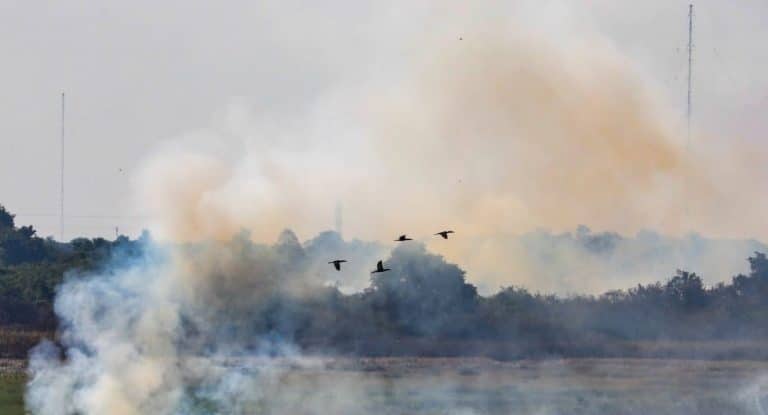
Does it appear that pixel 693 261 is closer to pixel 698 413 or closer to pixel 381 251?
pixel 381 251

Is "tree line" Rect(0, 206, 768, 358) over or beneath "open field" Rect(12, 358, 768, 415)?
over

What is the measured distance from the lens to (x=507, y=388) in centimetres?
10769

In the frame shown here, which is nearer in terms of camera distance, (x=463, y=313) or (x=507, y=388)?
(x=507, y=388)

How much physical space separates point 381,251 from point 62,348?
37.8 metres

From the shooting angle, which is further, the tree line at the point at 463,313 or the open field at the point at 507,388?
the tree line at the point at 463,313

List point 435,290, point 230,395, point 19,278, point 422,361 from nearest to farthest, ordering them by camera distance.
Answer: point 230,395 < point 422,361 < point 435,290 < point 19,278

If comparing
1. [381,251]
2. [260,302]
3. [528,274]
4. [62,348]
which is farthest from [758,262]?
[62,348]

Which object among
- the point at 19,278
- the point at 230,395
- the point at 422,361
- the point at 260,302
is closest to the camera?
the point at 230,395

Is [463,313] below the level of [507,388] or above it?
above

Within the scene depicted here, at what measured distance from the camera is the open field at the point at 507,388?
101375 millimetres

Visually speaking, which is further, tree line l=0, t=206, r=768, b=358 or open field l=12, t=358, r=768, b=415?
tree line l=0, t=206, r=768, b=358

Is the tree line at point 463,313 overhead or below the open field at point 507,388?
overhead

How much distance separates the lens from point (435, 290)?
132 m

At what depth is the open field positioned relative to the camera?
10138 cm
